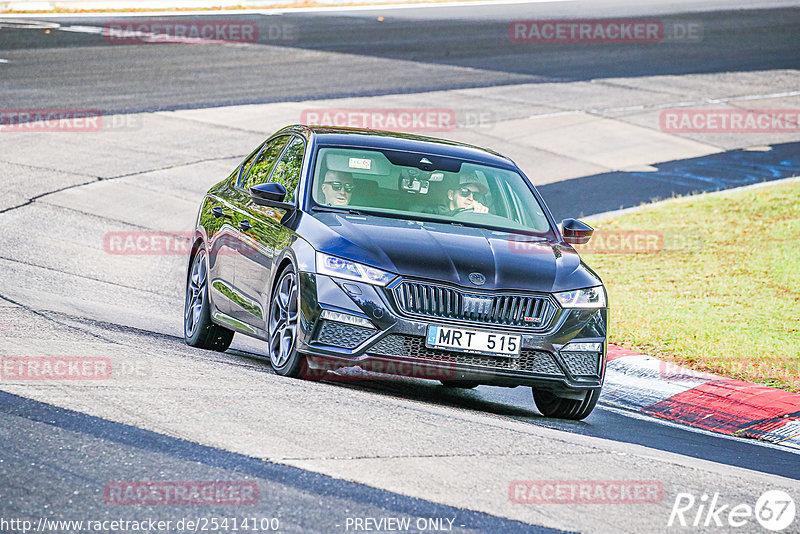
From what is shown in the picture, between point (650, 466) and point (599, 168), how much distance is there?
14.9 m

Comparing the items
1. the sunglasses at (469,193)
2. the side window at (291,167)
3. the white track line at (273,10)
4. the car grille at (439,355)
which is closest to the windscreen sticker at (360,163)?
the side window at (291,167)

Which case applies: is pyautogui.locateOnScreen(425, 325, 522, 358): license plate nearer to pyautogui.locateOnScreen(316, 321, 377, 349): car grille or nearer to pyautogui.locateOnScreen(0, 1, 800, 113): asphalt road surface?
pyautogui.locateOnScreen(316, 321, 377, 349): car grille

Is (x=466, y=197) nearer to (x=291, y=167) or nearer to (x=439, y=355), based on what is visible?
(x=291, y=167)

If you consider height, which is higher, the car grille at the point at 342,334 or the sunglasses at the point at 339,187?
the sunglasses at the point at 339,187

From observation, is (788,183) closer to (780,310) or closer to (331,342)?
(780,310)

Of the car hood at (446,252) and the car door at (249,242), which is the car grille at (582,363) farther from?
the car door at (249,242)

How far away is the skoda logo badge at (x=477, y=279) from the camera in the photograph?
7648mm

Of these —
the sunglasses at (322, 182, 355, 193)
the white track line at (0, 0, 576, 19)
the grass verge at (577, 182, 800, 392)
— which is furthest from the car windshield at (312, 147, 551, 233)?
the white track line at (0, 0, 576, 19)

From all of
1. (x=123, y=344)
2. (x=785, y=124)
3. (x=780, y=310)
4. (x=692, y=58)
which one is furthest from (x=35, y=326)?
Answer: (x=692, y=58)

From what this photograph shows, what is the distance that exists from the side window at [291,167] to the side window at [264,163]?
17cm

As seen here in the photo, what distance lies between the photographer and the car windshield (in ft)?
28.5

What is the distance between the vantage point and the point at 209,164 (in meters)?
19.5

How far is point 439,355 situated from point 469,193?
1792mm

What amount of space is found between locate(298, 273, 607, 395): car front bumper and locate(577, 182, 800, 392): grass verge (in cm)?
256
